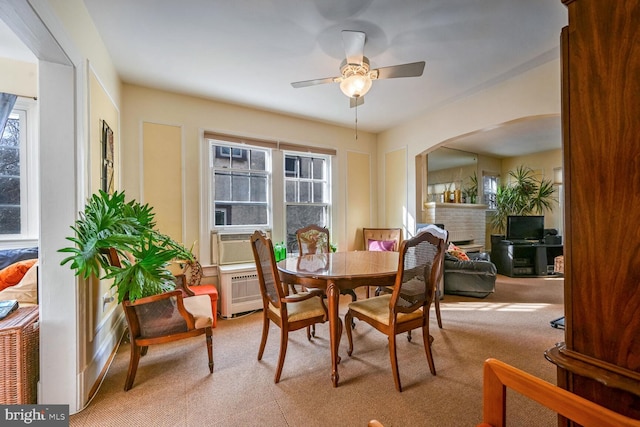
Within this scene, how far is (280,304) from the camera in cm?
197

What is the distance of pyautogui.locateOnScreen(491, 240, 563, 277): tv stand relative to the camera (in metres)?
5.38

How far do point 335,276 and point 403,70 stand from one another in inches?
65.4

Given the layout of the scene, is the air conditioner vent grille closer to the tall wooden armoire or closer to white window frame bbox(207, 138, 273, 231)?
white window frame bbox(207, 138, 273, 231)

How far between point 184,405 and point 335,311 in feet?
3.65

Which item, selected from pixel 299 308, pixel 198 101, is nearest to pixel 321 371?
pixel 299 308

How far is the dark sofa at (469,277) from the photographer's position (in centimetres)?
384

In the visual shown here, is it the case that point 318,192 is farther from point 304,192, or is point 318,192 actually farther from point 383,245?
point 383,245

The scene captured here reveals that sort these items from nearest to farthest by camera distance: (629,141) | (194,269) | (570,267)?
(629,141)
(570,267)
(194,269)

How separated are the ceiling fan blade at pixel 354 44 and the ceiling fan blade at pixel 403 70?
0.22 m

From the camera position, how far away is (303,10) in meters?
1.97

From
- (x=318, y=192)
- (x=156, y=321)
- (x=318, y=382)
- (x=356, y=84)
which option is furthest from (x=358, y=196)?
(x=156, y=321)

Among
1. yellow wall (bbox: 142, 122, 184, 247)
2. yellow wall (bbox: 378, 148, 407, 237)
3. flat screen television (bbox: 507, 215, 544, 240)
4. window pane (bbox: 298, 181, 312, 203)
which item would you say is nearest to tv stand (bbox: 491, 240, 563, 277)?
flat screen television (bbox: 507, 215, 544, 240)

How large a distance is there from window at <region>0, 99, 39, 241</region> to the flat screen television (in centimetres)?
739

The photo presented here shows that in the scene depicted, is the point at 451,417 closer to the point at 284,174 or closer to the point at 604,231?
Answer: the point at 604,231
